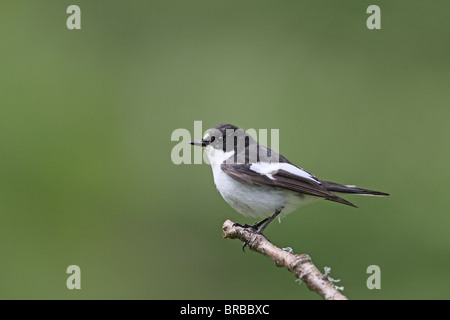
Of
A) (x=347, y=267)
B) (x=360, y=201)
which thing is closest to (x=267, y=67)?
(x=360, y=201)

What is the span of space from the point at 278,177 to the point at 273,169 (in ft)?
0.31

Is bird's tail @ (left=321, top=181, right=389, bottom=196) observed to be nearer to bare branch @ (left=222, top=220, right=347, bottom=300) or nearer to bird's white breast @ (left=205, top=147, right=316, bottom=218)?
bird's white breast @ (left=205, top=147, right=316, bottom=218)

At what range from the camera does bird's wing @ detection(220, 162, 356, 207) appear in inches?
131

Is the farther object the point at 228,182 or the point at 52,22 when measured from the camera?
the point at 52,22

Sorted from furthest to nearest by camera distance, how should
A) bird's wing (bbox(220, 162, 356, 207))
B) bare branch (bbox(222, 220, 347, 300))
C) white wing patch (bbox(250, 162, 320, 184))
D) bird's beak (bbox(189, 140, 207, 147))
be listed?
bird's beak (bbox(189, 140, 207, 147))
white wing patch (bbox(250, 162, 320, 184))
bird's wing (bbox(220, 162, 356, 207))
bare branch (bbox(222, 220, 347, 300))

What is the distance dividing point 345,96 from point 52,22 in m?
3.63

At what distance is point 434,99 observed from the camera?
613 centimetres

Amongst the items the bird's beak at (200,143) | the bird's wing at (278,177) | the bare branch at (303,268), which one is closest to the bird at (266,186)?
the bird's wing at (278,177)

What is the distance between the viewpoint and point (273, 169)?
3506 millimetres

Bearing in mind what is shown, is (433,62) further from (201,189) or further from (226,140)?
(226,140)

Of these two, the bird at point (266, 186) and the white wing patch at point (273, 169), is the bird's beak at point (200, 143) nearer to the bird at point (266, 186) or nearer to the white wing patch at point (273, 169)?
the bird at point (266, 186)

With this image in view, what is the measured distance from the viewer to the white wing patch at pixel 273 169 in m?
3.48

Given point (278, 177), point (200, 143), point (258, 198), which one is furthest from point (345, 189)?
point (200, 143)

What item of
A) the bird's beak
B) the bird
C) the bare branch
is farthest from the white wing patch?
the bare branch
